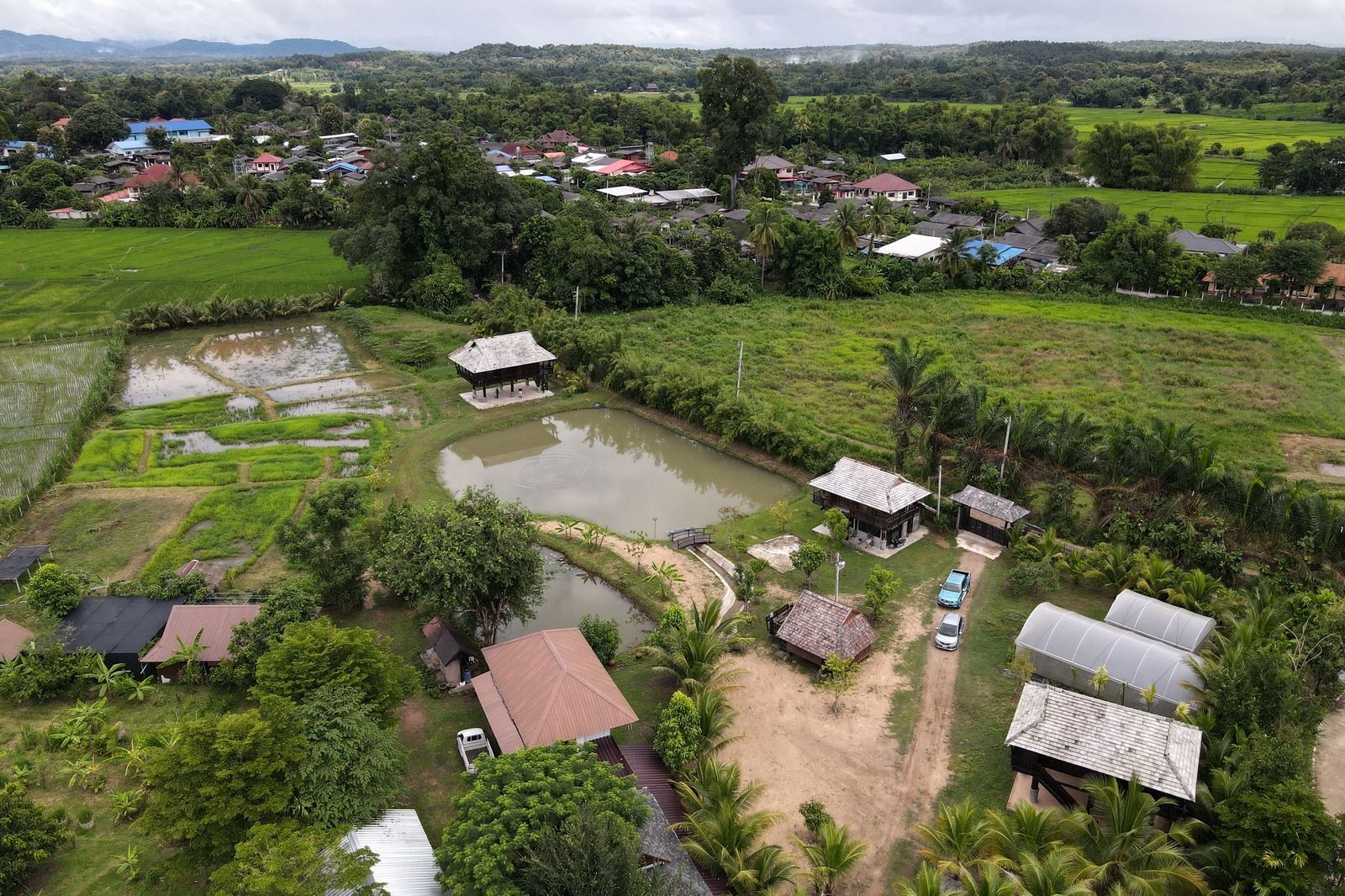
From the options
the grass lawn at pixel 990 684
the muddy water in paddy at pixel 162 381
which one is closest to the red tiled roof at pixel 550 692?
the grass lawn at pixel 990 684

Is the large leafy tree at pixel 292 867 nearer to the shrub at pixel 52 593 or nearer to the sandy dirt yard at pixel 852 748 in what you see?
the sandy dirt yard at pixel 852 748

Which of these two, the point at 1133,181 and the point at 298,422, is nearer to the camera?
the point at 298,422

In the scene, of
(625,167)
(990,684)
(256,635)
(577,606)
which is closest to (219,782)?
(256,635)

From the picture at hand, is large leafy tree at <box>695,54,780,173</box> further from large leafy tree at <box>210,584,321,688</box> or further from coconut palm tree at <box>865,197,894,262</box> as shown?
large leafy tree at <box>210,584,321,688</box>

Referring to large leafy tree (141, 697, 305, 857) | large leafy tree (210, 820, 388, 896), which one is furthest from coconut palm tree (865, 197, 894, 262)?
large leafy tree (210, 820, 388, 896)

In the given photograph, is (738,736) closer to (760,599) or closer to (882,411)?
(760,599)

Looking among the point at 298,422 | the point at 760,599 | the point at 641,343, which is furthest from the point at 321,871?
the point at 641,343
